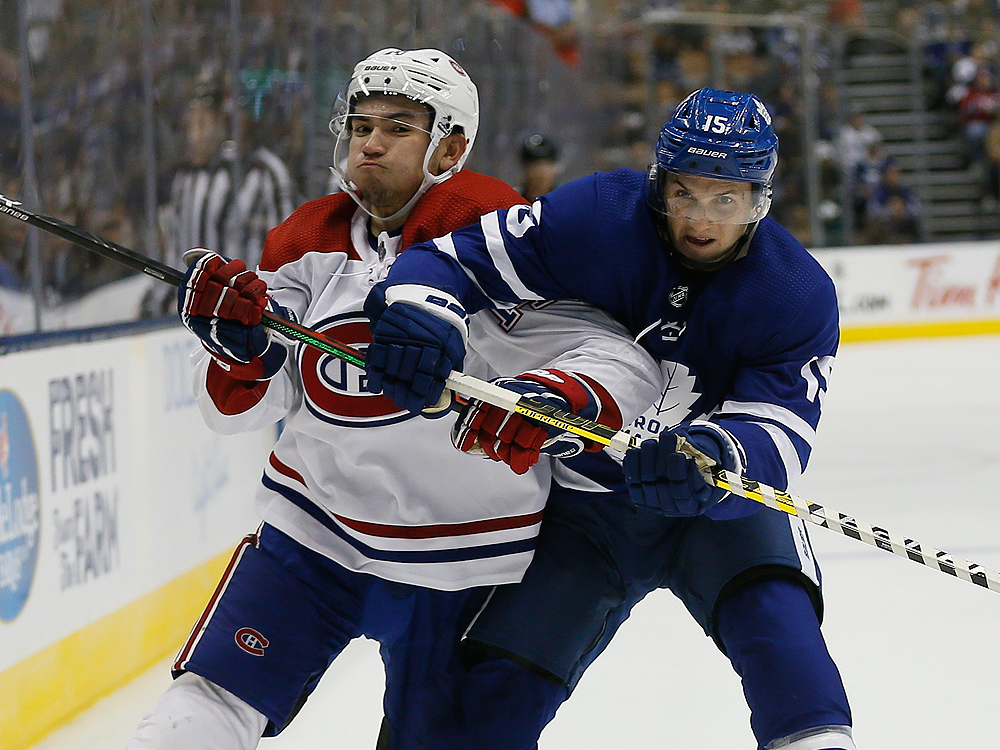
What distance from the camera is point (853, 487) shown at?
4.93m

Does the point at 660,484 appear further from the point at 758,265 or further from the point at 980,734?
the point at 980,734

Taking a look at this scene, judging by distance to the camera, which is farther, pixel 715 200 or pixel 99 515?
pixel 99 515

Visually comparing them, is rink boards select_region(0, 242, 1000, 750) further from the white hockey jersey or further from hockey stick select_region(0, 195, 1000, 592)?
hockey stick select_region(0, 195, 1000, 592)

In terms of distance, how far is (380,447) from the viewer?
1858 mm

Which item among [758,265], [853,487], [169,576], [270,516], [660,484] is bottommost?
[853,487]

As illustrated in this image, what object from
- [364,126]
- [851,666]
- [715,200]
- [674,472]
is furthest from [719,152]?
[851,666]

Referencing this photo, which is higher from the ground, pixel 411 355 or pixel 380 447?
pixel 411 355

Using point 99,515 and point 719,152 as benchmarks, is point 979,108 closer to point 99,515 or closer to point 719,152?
point 99,515

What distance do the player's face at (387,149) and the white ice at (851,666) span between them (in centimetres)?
132

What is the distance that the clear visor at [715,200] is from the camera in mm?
1733

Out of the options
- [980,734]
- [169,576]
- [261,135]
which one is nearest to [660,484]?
[980,734]

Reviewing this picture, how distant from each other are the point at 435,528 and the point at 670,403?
396 mm

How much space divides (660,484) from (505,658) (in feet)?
1.24

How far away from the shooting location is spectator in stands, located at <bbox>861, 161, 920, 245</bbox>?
363 inches
